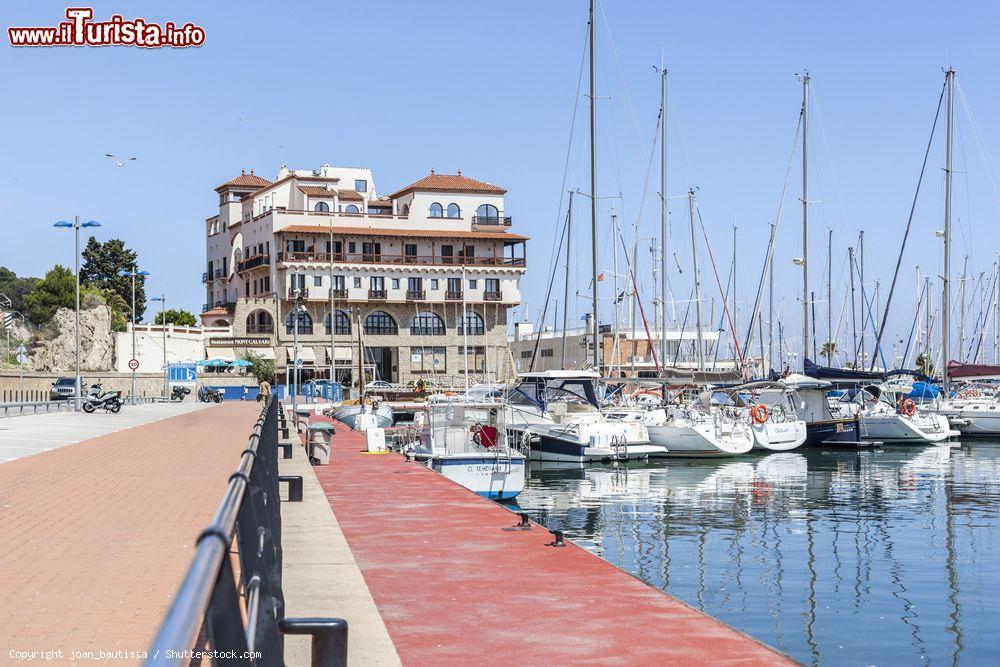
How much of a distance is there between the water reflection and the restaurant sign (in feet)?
196

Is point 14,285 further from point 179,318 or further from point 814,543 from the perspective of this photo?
point 814,543

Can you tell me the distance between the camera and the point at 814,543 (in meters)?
21.9

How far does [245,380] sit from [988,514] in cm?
7449

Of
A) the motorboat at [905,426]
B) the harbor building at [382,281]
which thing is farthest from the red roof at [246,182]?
the motorboat at [905,426]

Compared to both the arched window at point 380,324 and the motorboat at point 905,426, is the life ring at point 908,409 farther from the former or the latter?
the arched window at point 380,324

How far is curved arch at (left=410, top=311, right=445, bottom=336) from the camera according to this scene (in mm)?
97312

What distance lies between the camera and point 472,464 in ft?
86.3

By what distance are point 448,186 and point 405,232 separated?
637 centimetres

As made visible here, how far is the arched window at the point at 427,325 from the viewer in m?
97.3

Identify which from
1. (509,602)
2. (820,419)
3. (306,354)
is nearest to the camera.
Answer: (509,602)

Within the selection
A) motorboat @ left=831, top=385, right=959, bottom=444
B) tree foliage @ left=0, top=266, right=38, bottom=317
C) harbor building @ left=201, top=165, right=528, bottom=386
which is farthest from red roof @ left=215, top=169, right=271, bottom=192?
motorboat @ left=831, top=385, right=959, bottom=444

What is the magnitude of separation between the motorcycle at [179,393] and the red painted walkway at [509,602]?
7393cm

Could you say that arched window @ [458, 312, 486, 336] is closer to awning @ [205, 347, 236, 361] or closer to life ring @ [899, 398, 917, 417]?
awning @ [205, 347, 236, 361]

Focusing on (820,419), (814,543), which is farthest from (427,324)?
(814,543)
